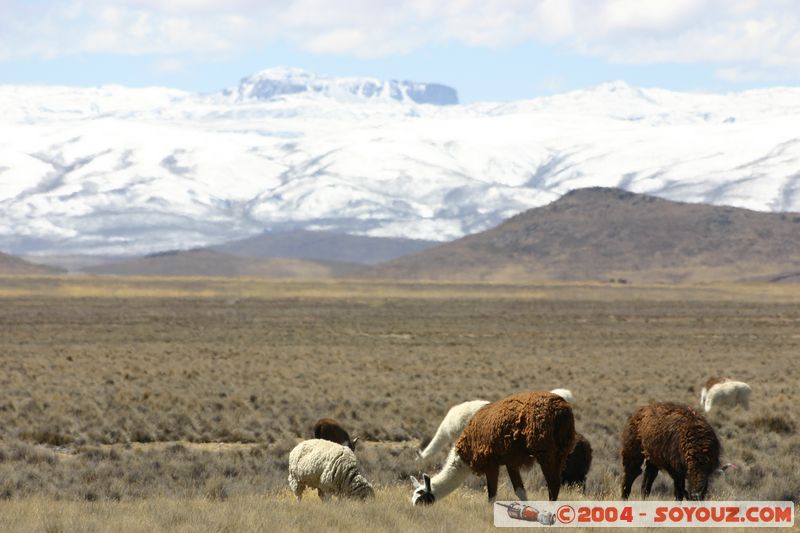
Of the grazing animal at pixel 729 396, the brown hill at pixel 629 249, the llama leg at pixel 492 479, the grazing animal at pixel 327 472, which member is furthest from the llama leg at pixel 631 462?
the brown hill at pixel 629 249

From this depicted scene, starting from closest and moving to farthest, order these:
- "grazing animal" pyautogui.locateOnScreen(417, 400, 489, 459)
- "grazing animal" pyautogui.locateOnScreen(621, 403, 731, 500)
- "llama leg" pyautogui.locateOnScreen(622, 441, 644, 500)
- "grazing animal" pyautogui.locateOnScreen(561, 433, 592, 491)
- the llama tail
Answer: the llama tail → "grazing animal" pyautogui.locateOnScreen(621, 403, 731, 500) → "llama leg" pyautogui.locateOnScreen(622, 441, 644, 500) → "grazing animal" pyautogui.locateOnScreen(561, 433, 592, 491) → "grazing animal" pyautogui.locateOnScreen(417, 400, 489, 459)

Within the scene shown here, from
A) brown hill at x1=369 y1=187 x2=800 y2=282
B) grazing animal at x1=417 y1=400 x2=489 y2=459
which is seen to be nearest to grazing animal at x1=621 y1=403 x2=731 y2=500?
grazing animal at x1=417 y1=400 x2=489 y2=459

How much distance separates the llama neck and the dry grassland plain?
0.22m

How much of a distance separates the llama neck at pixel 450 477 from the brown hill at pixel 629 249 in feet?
509

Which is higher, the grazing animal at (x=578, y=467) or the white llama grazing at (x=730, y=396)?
the grazing animal at (x=578, y=467)

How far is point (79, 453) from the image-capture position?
65.0 feet

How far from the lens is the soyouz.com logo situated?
12.1m

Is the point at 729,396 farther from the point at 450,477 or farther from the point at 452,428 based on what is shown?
the point at 450,477

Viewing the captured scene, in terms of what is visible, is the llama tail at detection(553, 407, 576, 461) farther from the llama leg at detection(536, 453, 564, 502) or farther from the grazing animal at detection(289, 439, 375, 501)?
the grazing animal at detection(289, 439, 375, 501)

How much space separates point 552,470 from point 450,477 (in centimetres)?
124

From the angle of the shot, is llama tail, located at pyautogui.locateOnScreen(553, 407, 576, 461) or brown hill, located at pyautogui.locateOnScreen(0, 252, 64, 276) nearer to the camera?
llama tail, located at pyautogui.locateOnScreen(553, 407, 576, 461)

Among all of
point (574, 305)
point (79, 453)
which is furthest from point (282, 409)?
point (574, 305)

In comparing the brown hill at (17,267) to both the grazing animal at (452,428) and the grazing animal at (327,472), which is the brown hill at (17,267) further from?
the grazing animal at (327,472)

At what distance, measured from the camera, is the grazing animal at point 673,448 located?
13406 mm
